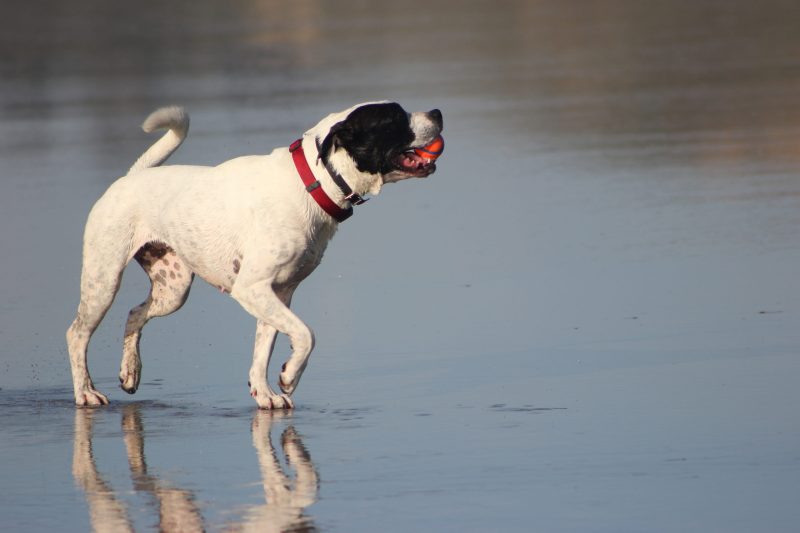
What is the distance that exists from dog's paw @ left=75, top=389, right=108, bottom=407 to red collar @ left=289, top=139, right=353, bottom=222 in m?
1.40

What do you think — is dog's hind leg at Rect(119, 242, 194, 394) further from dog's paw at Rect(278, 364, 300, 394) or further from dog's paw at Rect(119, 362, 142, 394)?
dog's paw at Rect(278, 364, 300, 394)

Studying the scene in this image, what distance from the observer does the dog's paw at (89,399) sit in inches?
317

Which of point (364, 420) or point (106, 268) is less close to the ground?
point (106, 268)

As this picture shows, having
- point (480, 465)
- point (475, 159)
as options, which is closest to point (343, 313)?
point (480, 465)

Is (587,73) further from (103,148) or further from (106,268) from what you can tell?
(106,268)

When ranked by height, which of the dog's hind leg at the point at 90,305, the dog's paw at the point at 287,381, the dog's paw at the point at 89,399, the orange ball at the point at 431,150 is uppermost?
the orange ball at the point at 431,150

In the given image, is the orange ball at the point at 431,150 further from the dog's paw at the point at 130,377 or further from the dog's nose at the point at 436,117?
the dog's paw at the point at 130,377

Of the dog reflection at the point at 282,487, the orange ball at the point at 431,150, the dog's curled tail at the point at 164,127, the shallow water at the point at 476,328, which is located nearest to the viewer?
the dog reflection at the point at 282,487

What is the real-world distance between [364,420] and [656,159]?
21.4ft

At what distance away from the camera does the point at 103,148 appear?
1534 centimetres

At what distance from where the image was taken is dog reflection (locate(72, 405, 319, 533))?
5.87 metres

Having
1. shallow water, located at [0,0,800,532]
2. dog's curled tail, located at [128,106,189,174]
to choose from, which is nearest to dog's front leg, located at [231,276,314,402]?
shallow water, located at [0,0,800,532]

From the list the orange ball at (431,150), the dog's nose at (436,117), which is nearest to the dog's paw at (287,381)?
the orange ball at (431,150)

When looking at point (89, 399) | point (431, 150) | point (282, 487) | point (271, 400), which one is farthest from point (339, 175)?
point (282, 487)
